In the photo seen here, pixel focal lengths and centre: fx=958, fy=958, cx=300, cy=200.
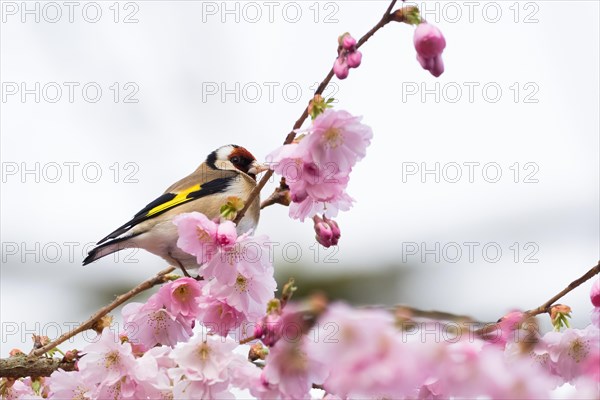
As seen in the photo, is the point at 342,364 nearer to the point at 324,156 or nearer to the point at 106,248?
the point at 324,156

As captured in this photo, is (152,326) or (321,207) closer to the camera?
(321,207)

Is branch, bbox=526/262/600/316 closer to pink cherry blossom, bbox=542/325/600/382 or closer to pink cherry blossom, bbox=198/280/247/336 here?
pink cherry blossom, bbox=542/325/600/382

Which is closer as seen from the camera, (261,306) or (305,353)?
(305,353)

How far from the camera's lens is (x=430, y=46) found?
→ 2.39 m

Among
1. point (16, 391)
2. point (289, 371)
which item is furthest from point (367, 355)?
point (16, 391)

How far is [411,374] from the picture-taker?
1.66 meters

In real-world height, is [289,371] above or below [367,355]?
below

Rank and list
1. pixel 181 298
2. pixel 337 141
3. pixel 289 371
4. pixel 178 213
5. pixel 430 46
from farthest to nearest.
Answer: pixel 178 213
pixel 181 298
pixel 337 141
pixel 430 46
pixel 289 371

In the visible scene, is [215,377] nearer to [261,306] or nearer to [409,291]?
[261,306]

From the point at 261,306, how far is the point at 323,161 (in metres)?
0.48

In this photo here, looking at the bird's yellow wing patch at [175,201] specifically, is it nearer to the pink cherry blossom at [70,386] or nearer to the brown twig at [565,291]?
the pink cherry blossom at [70,386]

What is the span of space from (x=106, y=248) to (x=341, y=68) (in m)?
1.88

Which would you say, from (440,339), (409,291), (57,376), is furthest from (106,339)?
(409,291)

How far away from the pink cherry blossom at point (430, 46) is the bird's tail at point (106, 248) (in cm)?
195
